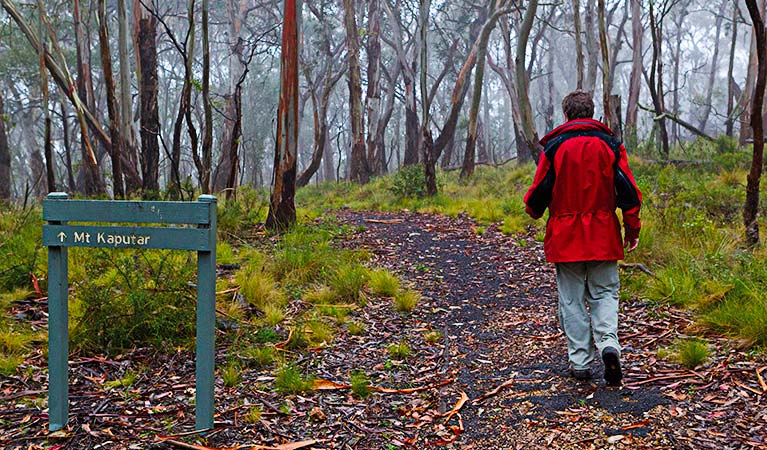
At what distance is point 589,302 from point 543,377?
595mm

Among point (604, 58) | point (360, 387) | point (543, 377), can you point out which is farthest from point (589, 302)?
point (604, 58)

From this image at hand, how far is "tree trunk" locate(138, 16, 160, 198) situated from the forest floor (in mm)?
4212

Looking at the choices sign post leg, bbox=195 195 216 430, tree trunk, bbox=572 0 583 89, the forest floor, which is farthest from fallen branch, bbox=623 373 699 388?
tree trunk, bbox=572 0 583 89

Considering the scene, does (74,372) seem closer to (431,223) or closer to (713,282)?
(713,282)

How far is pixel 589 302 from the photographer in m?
4.04

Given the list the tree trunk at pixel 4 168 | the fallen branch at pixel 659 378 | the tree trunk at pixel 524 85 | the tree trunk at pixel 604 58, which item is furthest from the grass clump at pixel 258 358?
the tree trunk at pixel 4 168

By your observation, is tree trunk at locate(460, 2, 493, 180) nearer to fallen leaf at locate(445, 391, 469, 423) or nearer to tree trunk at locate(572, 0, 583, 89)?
tree trunk at locate(572, 0, 583, 89)

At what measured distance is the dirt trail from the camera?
3207mm

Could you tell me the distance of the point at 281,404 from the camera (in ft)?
12.1

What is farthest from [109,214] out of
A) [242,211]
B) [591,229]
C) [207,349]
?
[242,211]

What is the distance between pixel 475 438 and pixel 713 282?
2874mm

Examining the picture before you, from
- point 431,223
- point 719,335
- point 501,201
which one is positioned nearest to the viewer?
point 719,335

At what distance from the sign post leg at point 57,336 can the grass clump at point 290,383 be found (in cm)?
123

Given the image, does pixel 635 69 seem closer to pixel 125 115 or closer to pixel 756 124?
pixel 756 124
